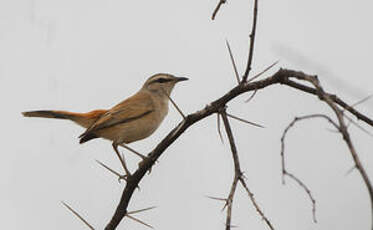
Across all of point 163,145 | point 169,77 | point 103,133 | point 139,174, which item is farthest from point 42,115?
point 163,145

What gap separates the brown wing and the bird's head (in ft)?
1.67

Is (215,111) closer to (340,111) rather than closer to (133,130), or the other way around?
(340,111)

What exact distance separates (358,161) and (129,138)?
4309 millimetres

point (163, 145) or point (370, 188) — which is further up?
point (163, 145)

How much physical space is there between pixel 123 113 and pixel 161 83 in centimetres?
120

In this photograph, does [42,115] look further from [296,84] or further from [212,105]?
[296,84]

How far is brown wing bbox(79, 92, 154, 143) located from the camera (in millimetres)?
5582

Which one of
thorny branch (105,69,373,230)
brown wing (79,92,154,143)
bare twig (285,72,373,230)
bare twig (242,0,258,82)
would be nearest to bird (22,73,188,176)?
brown wing (79,92,154,143)

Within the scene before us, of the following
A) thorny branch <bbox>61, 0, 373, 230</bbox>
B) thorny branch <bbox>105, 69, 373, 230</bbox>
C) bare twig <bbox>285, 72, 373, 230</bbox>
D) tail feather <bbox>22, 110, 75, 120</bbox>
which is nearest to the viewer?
bare twig <bbox>285, 72, 373, 230</bbox>

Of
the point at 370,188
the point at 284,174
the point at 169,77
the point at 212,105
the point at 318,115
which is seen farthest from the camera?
the point at 169,77

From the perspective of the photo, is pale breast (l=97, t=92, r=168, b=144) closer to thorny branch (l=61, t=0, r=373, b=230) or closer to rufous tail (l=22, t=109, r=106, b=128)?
rufous tail (l=22, t=109, r=106, b=128)

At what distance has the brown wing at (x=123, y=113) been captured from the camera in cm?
558

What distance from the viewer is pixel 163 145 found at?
3.06 metres

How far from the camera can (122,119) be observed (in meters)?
5.68
